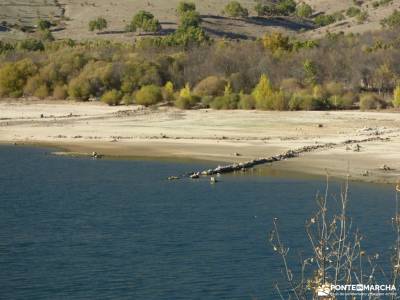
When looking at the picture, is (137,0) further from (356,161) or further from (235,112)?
(356,161)

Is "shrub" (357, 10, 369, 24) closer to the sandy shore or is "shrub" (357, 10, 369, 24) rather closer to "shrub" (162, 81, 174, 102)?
"shrub" (162, 81, 174, 102)

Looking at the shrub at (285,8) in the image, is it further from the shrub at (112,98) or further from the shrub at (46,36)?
the shrub at (112,98)

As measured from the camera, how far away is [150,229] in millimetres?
27766

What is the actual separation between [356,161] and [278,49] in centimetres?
5415

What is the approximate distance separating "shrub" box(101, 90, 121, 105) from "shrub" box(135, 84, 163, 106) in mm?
1732

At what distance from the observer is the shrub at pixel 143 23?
127 meters

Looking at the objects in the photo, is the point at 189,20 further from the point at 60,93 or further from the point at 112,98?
the point at 112,98

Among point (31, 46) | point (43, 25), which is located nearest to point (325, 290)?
point (31, 46)

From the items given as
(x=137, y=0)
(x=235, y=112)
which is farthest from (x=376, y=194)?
(x=137, y=0)

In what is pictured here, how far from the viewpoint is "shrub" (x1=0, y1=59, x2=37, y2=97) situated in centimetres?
8219

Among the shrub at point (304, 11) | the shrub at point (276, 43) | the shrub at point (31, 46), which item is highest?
the shrub at point (304, 11)

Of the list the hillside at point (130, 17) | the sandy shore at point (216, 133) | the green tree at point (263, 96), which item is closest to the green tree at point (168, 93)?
the sandy shore at point (216, 133)

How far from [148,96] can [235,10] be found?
72429 mm

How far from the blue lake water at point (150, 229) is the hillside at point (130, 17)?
291 feet
